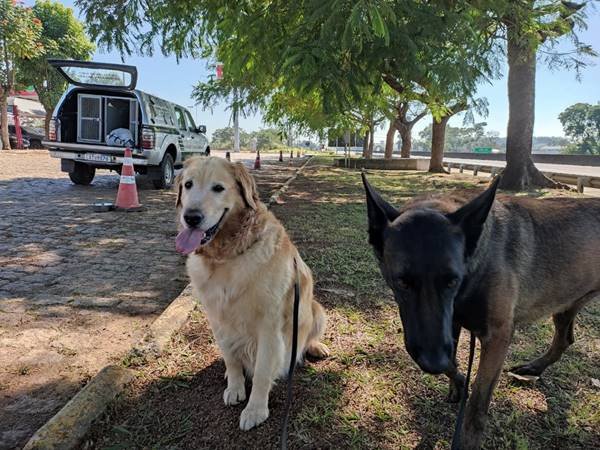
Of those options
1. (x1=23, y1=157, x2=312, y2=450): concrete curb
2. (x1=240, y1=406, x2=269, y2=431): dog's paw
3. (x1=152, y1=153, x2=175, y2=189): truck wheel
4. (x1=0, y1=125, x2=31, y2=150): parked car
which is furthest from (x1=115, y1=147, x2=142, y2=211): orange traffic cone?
(x1=0, y1=125, x2=31, y2=150): parked car

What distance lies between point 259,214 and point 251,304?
2.03ft

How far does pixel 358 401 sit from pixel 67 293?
301 centimetres

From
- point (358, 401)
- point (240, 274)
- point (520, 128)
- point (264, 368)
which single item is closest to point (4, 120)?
point (520, 128)

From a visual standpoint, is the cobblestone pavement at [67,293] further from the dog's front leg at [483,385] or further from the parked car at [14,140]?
the parked car at [14,140]

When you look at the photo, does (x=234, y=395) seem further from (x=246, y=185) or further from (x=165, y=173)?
(x=165, y=173)

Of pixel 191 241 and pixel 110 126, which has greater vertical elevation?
pixel 110 126

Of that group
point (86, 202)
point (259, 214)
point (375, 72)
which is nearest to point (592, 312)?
point (259, 214)

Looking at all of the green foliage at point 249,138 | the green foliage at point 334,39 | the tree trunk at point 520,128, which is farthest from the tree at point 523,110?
the green foliage at point 249,138

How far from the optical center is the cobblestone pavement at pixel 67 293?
2.55 meters

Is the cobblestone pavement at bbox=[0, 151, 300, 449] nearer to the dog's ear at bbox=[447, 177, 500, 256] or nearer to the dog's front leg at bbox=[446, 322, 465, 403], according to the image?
the dog's front leg at bbox=[446, 322, 465, 403]

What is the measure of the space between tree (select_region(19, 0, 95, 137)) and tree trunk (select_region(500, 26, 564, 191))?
25.8 meters

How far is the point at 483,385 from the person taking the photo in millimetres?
2100

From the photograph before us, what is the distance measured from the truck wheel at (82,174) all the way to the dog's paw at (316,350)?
10156 millimetres

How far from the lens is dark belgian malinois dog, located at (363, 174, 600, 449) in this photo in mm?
1733
